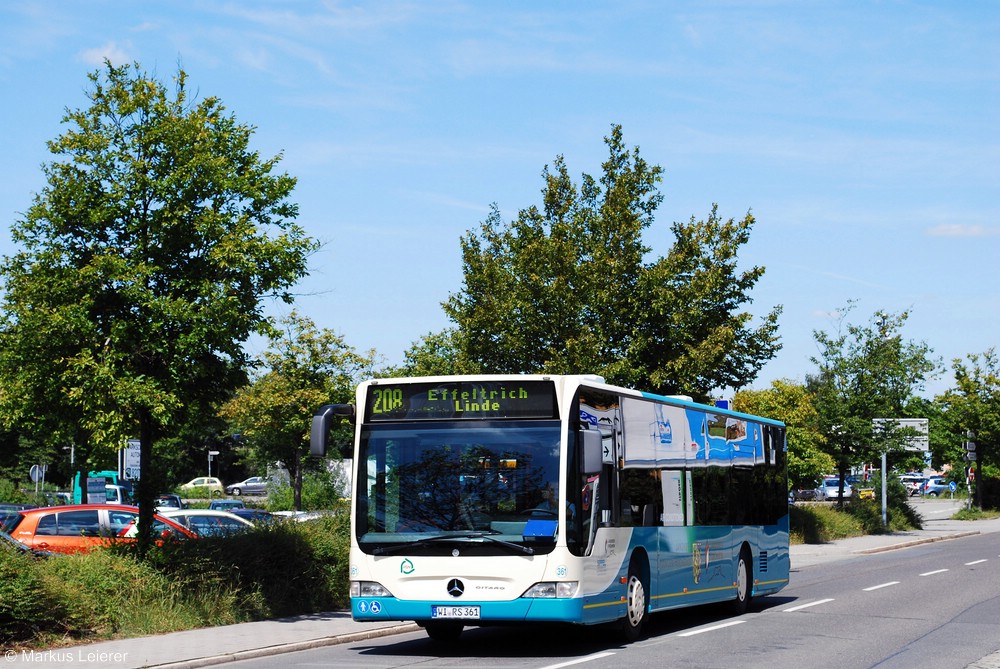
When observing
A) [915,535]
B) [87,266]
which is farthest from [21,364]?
[915,535]

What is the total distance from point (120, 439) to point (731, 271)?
18344mm

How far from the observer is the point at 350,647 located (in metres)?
15.2

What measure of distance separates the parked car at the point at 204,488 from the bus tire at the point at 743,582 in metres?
59.7

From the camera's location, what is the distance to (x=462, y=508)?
541 inches

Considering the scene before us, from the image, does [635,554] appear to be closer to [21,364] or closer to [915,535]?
[21,364]

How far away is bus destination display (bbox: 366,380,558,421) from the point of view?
1402 centimetres

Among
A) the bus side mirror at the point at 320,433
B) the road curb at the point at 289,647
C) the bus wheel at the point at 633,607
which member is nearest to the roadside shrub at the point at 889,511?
the road curb at the point at 289,647

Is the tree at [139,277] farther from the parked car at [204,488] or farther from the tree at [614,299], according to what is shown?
the parked car at [204,488]

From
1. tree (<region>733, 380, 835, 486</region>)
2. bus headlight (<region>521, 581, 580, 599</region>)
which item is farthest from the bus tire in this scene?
tree (<region>733, 380, 835, 486</region>)

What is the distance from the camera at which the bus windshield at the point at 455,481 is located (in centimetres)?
1362

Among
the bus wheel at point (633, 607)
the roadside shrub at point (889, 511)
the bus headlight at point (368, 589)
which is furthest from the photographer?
the roadside shrub at point (889, 511)

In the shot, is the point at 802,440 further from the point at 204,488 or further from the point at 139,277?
the point at 204,488

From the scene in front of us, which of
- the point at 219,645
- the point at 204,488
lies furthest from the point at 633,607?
the point at 204,488

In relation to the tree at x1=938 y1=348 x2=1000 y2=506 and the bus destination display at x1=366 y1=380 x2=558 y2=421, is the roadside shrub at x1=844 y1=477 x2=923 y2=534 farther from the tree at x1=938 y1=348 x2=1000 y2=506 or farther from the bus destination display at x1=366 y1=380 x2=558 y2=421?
the bus destination display at x1=366 y1=380 x2=558 y2=421
